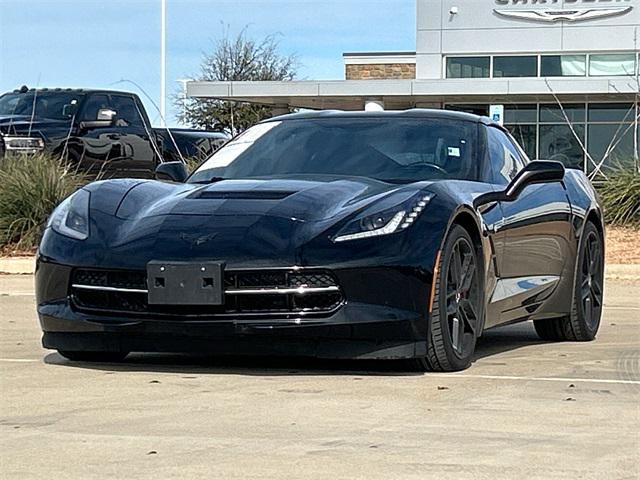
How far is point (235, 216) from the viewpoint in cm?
609

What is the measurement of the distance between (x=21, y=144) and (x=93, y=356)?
10.4 meters

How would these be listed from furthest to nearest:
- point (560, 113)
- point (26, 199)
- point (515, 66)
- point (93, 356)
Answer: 1. point (515, 66)
2. point (560, 113)
3. point (26, 199)
4. point (93, 356)

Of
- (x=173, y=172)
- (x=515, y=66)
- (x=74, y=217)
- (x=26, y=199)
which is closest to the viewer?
(x=74, y=217)

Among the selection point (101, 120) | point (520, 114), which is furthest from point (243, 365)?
point (520, 114)

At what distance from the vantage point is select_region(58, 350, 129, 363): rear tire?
255 inches

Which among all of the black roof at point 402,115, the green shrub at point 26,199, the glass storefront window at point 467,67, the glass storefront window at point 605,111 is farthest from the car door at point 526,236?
the glass storefront window at point 467,67

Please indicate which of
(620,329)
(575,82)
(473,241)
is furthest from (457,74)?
(473,241)

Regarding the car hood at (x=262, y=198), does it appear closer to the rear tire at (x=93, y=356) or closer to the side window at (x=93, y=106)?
the rear tire at (x=93, y=356)

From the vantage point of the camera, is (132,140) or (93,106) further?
(132,140)

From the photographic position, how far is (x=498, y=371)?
6434mm

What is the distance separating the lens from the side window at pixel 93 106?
17812mm

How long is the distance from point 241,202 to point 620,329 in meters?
3.75

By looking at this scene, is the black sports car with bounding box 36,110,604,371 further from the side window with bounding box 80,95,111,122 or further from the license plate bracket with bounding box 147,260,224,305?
the side window with bounding box 80,95,111,122

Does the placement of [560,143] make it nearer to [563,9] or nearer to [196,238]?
[563,9]
